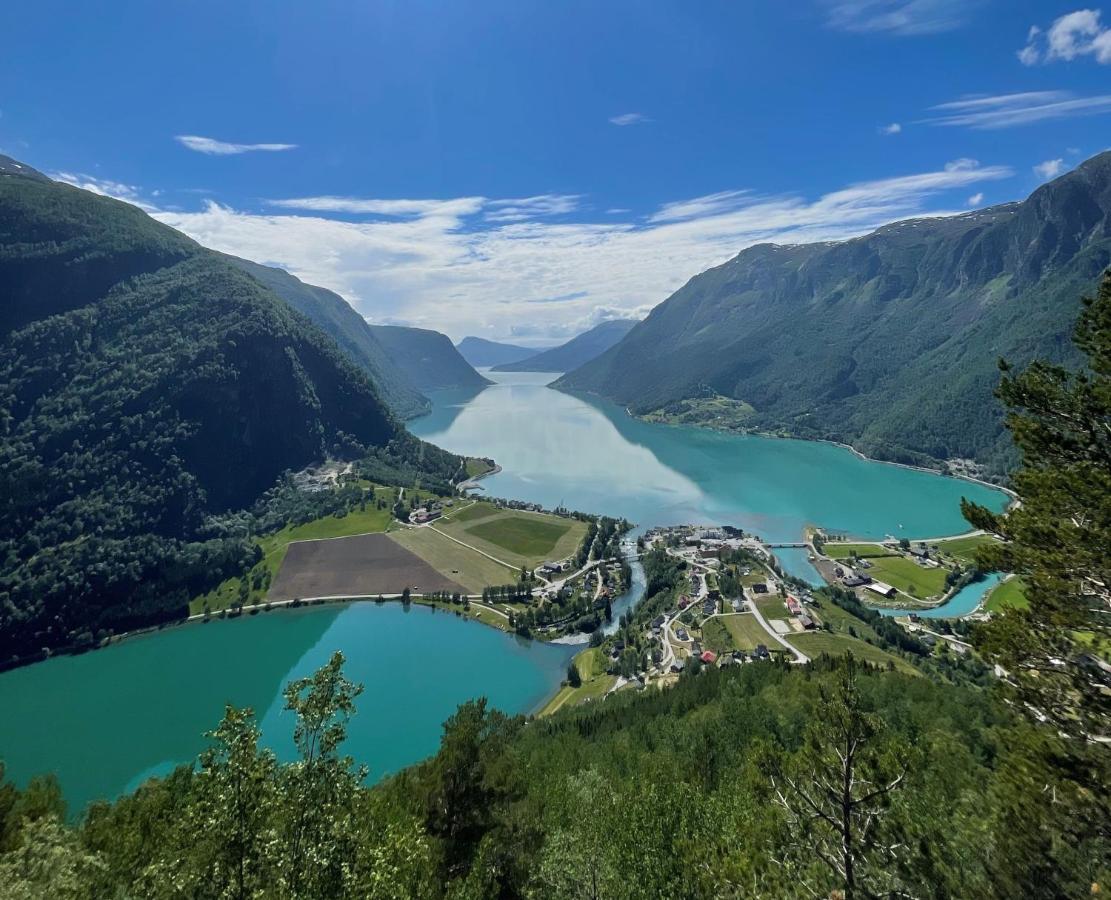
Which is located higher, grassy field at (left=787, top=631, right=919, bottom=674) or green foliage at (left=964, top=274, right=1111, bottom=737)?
green foliage at (left=964, top=274, right=1111, bottom=737)

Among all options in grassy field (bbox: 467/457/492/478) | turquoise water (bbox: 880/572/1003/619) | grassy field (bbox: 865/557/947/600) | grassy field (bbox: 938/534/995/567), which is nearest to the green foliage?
turquoise water (bbox: 880/572/1003/619)

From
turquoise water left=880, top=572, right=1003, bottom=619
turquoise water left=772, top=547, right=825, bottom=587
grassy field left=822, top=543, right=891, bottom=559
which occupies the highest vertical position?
grassy field left=822, top=543, right=891, bottom=559

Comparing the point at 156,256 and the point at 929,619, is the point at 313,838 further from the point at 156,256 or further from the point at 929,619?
the point at 156,256

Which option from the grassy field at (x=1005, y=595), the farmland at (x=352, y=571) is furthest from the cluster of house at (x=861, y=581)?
the farmland at (x=352, y=571)

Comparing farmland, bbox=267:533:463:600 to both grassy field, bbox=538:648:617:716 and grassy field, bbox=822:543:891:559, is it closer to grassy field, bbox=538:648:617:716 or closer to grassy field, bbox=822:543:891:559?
grassy field, bbox=538:648:617:716

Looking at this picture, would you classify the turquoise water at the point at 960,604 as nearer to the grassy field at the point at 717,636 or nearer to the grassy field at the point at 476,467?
the grassy field at the point at 717,636

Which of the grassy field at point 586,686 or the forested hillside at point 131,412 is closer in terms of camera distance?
the grassy field at point 586,686
